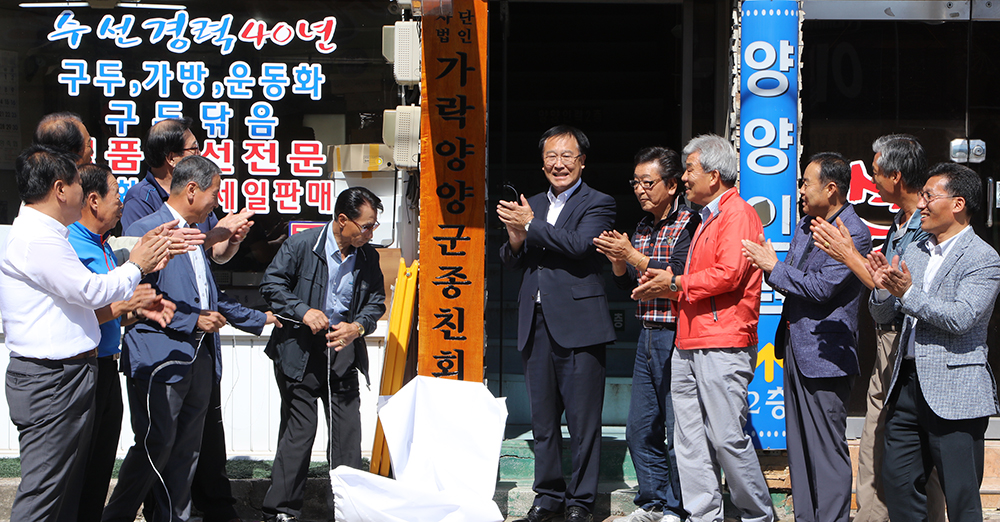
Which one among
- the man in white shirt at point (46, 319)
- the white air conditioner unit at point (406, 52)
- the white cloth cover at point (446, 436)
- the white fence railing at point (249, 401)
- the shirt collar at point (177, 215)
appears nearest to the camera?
the man in white shirt at point (46, 319)

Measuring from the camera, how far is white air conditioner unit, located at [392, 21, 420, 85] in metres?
5.24

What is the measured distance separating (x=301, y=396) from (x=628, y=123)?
200 inches

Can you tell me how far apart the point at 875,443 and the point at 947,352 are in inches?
35.9

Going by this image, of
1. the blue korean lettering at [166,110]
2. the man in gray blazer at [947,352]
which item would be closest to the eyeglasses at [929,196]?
the man in gray blazer at [947,352]

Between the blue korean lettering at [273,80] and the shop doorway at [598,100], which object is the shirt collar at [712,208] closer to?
the shop doorway at [598,100]

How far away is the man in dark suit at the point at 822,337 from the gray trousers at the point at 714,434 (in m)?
0.27

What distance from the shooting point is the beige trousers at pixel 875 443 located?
14.2 feet

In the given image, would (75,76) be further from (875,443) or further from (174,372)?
(875,443)

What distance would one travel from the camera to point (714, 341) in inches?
169

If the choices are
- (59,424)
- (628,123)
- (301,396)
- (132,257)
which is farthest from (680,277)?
(628,123)

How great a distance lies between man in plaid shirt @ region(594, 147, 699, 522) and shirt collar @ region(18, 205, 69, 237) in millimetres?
2820

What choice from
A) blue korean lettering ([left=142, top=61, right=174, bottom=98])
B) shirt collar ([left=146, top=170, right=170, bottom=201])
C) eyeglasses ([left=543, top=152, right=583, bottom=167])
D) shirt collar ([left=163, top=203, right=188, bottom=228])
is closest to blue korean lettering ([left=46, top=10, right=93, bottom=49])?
blue korean lettering ([left=142, top=61, right=174, bottom=98])

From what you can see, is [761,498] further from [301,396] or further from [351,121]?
[351,121]

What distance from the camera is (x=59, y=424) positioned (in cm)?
362
